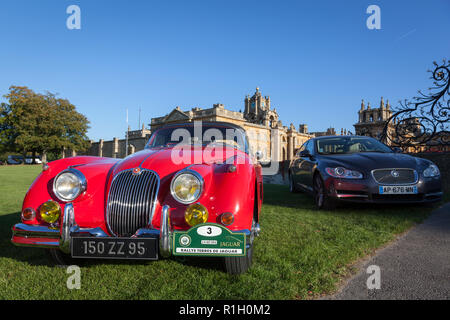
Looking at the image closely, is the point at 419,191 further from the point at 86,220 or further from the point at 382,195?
the point at 86,220

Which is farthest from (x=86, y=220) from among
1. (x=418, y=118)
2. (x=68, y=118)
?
(x=68, y=118)

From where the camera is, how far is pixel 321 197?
498cm

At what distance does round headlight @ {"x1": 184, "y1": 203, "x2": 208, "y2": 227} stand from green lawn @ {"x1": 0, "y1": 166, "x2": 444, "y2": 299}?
492 mm

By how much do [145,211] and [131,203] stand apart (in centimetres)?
16

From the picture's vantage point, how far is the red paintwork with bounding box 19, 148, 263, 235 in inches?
91.0

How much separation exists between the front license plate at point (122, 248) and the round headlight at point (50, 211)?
53cm

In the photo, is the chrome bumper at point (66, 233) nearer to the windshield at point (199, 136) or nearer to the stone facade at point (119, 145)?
the windshield at point (199, 136)

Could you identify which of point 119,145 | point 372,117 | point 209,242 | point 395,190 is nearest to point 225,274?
point 209,242

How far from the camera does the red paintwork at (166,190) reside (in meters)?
2.31

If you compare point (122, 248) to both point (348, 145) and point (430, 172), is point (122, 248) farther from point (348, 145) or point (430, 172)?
point (348, 145)

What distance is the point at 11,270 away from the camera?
8.36ft

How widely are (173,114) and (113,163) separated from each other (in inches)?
2230

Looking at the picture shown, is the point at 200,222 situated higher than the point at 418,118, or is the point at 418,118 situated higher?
the point at 418,118
